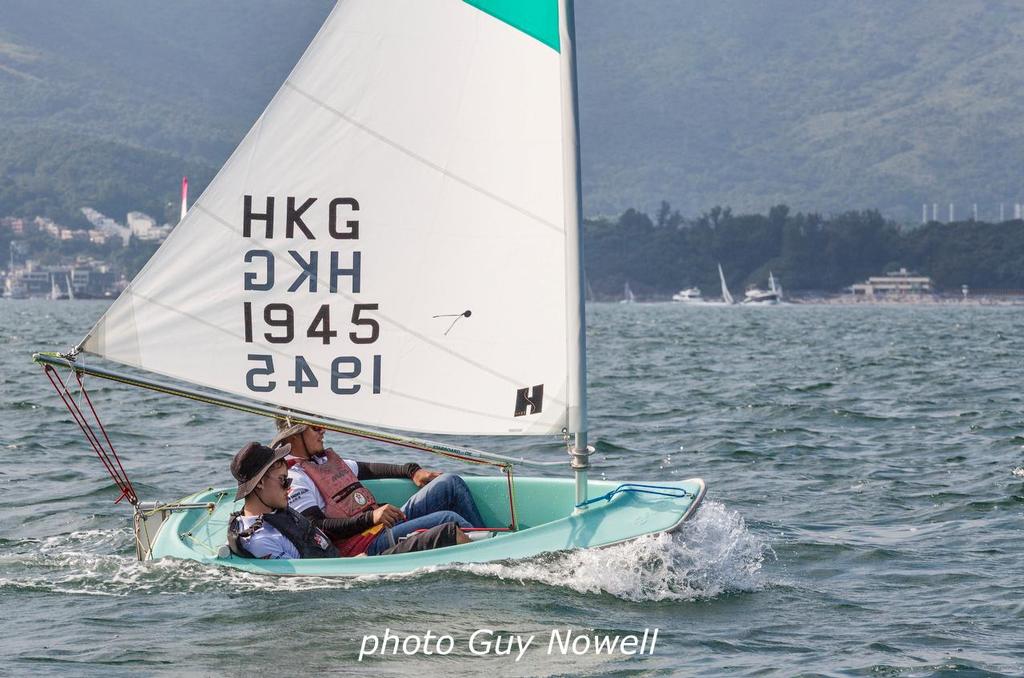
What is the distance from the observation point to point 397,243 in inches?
352

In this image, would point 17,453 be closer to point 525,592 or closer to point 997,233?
point 525,592

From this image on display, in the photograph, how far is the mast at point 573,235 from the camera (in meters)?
8.53

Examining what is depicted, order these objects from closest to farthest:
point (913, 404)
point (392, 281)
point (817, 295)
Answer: point (392, 281) → point (913, 404) → point (817, 295)

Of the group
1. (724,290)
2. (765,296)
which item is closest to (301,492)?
(765,296)

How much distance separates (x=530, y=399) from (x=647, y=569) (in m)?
1.32

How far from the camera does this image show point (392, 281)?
29.3 feet

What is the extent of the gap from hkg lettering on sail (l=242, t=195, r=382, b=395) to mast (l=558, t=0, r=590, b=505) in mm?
1234

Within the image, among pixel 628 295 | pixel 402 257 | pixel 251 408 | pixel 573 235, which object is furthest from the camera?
pixel 628 295

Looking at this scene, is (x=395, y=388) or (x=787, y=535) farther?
(x=787, y=535)

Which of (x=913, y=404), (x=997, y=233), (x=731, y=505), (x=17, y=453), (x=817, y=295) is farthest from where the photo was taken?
(x=817, y=295)

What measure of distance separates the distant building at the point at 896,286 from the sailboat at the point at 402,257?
165 metres

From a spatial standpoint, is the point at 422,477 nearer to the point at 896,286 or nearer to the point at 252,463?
the point at 252,463

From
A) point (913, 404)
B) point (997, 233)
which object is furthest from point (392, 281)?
point (997, 233)

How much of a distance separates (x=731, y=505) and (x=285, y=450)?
517 centimetres
